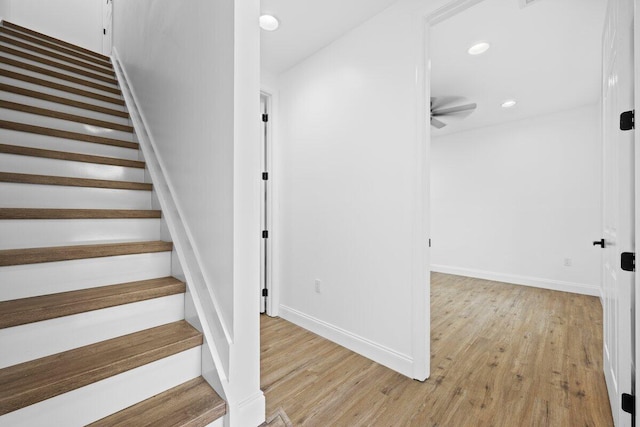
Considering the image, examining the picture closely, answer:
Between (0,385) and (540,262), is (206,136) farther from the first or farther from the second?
(540,262)

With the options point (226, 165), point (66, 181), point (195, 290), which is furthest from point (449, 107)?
point (66, 181)

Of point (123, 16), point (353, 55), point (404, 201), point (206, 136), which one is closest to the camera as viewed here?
point (206, 136)

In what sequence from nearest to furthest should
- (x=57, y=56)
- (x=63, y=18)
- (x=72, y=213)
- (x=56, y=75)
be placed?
(x=72, y=213)
(x=56, y=75)
(x=57, y=56)
(x=63, y=18)

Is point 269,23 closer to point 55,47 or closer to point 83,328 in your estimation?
point 83,328

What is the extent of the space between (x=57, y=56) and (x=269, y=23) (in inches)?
90.8

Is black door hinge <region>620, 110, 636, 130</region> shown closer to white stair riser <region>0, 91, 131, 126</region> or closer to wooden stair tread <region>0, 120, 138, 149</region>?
wooden stair tread <region>0, 120, 138, 149</region>

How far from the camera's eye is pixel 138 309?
1.24 m

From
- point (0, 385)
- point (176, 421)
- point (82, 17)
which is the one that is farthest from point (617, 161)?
point (82, 17)

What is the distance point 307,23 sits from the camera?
7.15ft

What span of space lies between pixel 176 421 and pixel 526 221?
4973 mm

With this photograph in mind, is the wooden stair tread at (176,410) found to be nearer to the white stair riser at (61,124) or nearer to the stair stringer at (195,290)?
the stair stringer at (195,290)

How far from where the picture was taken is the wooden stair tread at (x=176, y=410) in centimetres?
97

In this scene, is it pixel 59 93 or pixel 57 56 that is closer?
pixel 59 93

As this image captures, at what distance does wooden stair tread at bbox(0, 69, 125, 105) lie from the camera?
196 centimetres
